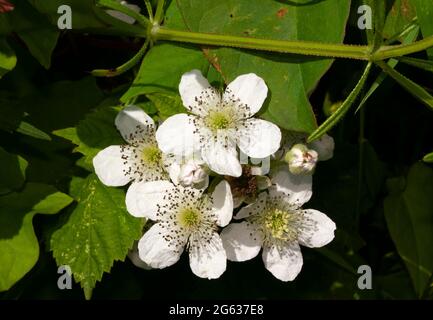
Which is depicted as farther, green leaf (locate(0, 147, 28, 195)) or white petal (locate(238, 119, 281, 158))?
green leaf (locate(0, 147, 28, 195))

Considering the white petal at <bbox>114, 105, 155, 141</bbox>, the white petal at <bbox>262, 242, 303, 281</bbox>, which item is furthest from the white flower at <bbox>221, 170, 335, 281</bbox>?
the white petal at <bbox>114, 105, 155, 141</bbox>

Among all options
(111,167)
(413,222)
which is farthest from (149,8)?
(413,222)

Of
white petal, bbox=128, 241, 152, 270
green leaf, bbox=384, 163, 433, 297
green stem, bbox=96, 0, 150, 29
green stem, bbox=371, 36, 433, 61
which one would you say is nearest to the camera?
green stem, bbox=371, 36, 433, 61

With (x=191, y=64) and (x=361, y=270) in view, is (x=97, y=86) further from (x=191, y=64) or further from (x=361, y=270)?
(x=361, y=270)

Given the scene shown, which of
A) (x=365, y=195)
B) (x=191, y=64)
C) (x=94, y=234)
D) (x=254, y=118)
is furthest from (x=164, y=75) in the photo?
(x=365, y=195)

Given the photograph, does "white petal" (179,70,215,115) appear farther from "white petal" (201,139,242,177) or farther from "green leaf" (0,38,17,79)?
"green leaf" (0,38,17,79)

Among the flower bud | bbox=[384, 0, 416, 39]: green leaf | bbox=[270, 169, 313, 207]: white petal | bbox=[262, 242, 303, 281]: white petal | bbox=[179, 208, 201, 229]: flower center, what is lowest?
bbox=[262, 242, 303, 281]: white petal

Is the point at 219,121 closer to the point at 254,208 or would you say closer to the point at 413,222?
the point at 254,208
